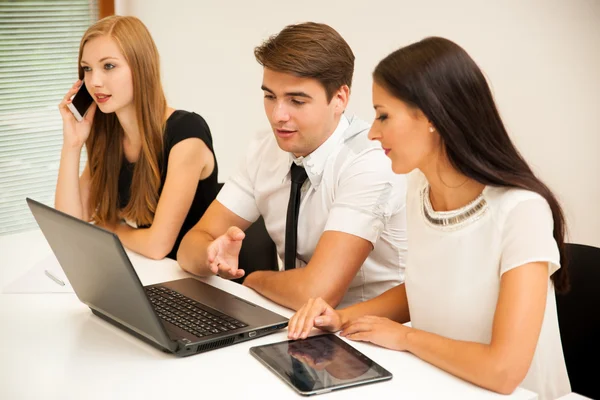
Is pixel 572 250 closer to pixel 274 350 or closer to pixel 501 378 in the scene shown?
pixel 501 378

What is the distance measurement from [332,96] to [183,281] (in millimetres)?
642

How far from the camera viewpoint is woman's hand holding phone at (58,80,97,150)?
2652 millimetres

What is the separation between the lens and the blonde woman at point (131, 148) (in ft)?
8.11

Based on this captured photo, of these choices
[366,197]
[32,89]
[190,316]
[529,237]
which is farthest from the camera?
[32,89]

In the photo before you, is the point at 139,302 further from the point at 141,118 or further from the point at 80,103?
the point at 80,103

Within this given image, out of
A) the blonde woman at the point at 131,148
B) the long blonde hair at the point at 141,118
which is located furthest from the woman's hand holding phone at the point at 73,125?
the long blonde hair at the point at 141,118

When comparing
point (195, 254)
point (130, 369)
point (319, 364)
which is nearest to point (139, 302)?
point (130, 369)

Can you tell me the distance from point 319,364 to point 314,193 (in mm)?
758

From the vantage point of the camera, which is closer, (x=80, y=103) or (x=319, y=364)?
(x=319, y=364)

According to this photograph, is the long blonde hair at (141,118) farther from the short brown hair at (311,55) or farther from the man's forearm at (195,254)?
the short brown hair at (311,55)

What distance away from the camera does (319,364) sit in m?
Answer: 1.47

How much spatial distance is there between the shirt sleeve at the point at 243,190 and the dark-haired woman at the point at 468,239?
73 cm

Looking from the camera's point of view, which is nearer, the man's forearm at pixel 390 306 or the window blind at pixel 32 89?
the man's forearm at pixel 390 306

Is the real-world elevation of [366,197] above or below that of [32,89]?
below
